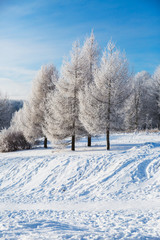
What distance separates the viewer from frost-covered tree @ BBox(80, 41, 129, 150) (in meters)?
13.5

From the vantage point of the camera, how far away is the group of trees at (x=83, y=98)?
13.6 m

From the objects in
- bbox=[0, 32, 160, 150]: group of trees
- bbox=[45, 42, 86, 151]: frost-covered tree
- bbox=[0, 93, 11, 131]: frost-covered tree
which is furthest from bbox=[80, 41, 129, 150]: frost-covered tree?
bbox=[0, 93, 11, 131]: frost-covered tree

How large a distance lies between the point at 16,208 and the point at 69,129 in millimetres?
8450

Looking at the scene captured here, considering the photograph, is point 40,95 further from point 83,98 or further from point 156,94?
point 156,94

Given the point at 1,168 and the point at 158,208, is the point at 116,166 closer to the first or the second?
the point at 158,208

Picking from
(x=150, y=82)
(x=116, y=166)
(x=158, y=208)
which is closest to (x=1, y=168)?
(x=116, y=166)

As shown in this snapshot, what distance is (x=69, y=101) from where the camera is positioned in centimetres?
1580

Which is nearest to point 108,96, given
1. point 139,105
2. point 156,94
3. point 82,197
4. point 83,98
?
point 83,98

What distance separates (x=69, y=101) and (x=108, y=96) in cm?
361

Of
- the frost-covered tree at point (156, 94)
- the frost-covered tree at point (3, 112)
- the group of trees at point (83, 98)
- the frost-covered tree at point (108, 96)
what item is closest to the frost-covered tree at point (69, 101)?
the group of trees at point (83, 98)

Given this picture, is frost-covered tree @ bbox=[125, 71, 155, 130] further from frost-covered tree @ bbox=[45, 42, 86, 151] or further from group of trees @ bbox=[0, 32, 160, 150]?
frost-covered tree @ bbox=[45, 42, 86, 151]

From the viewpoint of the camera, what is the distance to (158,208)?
6.48 meters

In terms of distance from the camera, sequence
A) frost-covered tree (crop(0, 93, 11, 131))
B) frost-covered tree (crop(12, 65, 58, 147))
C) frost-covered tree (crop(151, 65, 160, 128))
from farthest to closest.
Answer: frost-covered tree (crop(0, 93, 11, 131))
frost-covered tree (crop(151, 65, 160, 128))
frost-covered tree (crop(12, 65, 58, 147))

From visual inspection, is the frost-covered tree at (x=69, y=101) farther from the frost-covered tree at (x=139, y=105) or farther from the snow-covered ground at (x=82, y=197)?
the frost-covered tree at (x=139, y=105)
